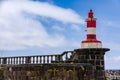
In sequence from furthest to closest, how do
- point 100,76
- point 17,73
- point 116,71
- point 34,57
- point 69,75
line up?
point 116,71 < point 34,57 < point 100,76 < point 17,73 < point 69,75

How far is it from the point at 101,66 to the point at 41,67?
4838mm

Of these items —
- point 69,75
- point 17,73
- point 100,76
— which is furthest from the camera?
point 100,76

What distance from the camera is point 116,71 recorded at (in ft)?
102

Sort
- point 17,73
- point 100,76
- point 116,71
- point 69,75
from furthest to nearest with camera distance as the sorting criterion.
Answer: point 116,71 < point 100,76 < point 17,73 < point 69,75

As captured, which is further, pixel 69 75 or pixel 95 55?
pixel 95 55

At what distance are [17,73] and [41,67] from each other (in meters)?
1.65

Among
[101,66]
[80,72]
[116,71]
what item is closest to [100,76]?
[101,66]

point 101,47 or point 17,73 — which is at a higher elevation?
point 101,47

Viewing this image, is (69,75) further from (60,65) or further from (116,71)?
(116,71)

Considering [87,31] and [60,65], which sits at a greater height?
[87,31]

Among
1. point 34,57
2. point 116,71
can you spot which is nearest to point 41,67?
point 34,57

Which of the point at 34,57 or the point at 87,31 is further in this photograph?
the point at 34,57

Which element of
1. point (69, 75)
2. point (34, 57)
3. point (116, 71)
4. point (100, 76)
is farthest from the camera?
point (116, 71)

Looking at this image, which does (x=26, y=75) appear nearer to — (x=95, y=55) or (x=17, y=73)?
(x=17, y=73)
